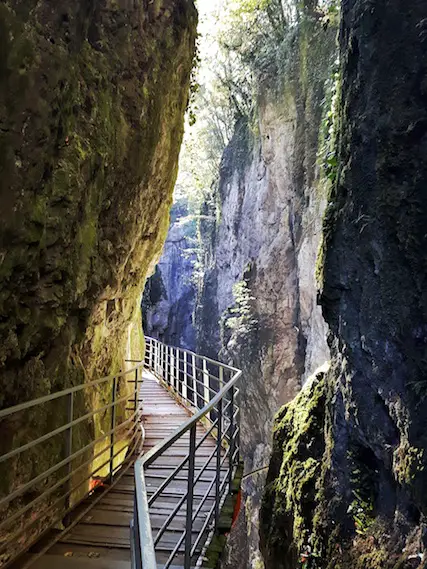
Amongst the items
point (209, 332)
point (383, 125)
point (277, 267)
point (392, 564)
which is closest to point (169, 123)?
point (383, 125)

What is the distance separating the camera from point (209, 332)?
21.0 meters

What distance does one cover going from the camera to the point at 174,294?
33.3 meters

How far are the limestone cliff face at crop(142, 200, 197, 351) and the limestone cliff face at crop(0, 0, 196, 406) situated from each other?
22.2 m

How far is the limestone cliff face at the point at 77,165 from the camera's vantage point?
3.57 m

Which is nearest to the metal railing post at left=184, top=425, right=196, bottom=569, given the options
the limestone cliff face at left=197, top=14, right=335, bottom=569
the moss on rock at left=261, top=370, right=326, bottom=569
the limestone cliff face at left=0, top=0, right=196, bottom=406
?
the limestone cliff face at left=0, top=0, right=196, bottom=406

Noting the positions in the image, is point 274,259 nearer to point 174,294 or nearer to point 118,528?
Result: point 118,528

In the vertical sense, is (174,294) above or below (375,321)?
above

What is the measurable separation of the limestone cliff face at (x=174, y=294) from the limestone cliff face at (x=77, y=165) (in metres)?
22.2

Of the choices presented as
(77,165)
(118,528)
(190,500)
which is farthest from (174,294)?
(190,500)

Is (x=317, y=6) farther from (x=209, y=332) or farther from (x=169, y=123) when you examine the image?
(x=209, y=332)

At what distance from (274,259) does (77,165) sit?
10147mm

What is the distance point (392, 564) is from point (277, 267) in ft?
35.5

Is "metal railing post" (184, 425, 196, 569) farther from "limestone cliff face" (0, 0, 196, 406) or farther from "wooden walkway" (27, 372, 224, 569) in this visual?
"limestone cliff face" (0, 0, 196, 406)

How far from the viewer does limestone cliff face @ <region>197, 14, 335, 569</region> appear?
11641 mm
